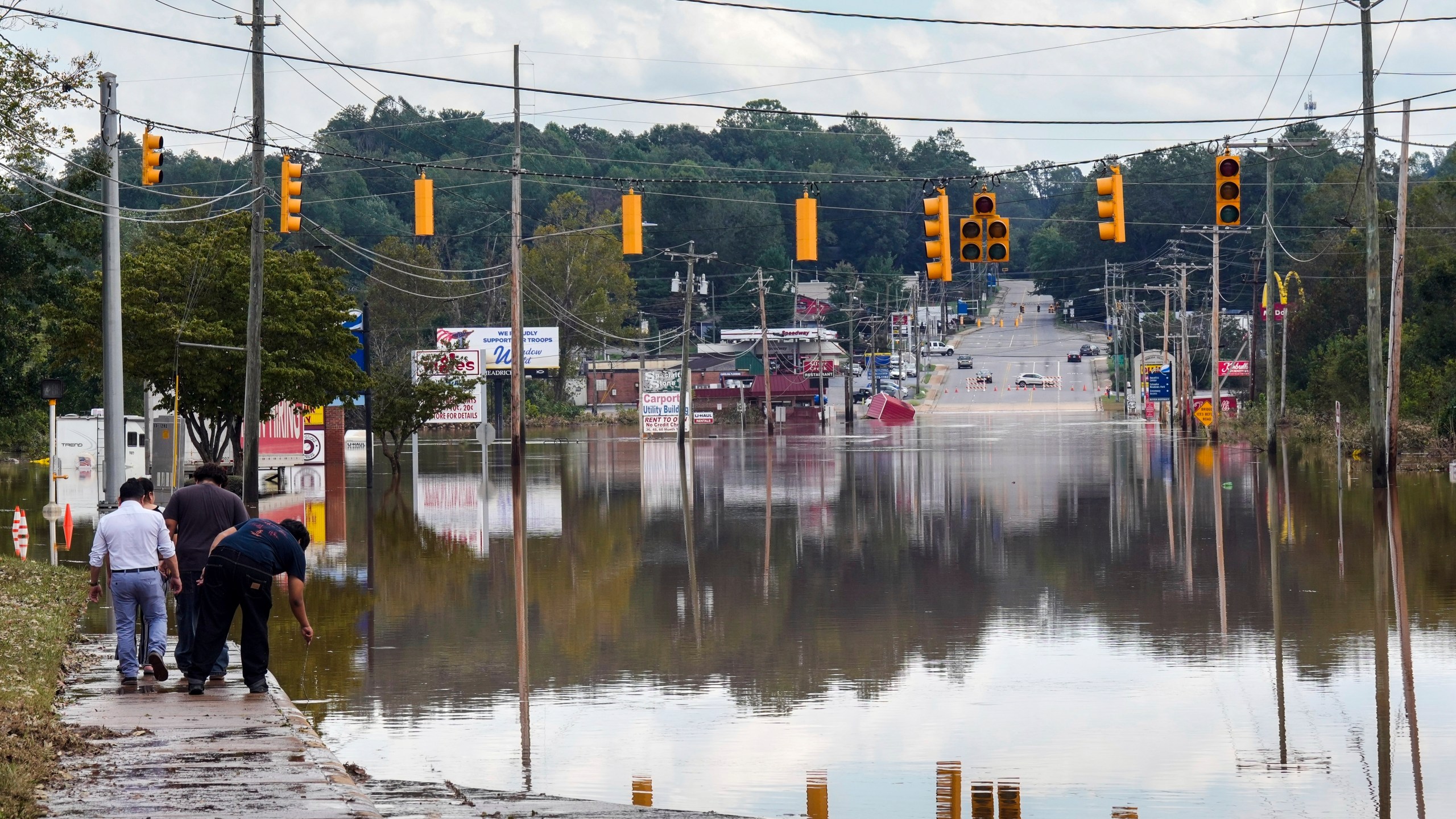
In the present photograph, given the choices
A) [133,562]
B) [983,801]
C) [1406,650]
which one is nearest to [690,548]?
[1406,650]

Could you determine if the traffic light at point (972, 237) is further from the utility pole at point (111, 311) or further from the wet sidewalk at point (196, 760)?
the wet sidewalk at point (196, 760)

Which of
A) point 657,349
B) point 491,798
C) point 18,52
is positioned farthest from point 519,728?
point 657,349

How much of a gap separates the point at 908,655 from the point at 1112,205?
39.7ft

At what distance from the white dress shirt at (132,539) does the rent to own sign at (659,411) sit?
6524 centimetres

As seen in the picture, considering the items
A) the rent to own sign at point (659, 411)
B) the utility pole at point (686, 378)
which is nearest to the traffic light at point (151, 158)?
the utility pole at point (686, 378)

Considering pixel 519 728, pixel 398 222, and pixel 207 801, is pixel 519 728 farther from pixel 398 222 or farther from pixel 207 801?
pixel 398 222

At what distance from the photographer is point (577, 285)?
12962cm

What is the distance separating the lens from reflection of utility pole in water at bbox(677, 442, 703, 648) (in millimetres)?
16522

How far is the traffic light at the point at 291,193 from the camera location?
2492 cm

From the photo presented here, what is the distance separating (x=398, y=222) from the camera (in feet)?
520

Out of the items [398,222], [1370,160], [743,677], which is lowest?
[743,677]

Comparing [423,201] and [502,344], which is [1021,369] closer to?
[502,344]

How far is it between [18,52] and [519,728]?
17.5 metres

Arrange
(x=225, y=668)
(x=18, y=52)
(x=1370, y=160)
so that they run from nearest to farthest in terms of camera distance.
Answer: (x=225, y=668)
(x=18, y=52)
(x=1370, y=160)
